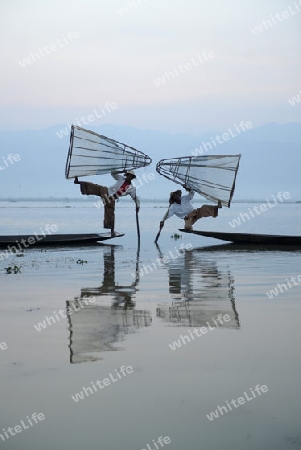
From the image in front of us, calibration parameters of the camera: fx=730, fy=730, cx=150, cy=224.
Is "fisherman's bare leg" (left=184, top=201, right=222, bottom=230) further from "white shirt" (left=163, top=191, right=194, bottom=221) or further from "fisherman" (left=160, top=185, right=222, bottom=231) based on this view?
"white shirt" (left=163, top=191, right=194, bottom=221)

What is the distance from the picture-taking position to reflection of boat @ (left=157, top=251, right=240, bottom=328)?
8094mm

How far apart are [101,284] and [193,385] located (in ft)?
20.1

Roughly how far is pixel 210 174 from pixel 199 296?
444 inches

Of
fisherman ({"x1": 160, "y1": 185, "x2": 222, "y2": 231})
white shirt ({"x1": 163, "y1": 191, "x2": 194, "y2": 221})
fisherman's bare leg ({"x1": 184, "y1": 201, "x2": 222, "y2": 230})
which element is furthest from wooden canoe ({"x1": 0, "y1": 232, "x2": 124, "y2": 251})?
fisherman's bare leg ({"x1": 184, "y1": 201, "x2": 222, "y2": 230})

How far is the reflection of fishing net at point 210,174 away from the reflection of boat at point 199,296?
5.96 m

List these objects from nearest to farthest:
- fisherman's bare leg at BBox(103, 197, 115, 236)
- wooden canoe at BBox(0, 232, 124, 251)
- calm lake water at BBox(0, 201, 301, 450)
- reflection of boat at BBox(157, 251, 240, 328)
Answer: calm lake water at BBox(0, 201, 301, 450) → reflection of boat at BBox(157, 251, 240, 328) → wooden canoe at BBox(0, 232, 124, 251) → fisherman's bare leg at BBox(103, 197, 115, 236)

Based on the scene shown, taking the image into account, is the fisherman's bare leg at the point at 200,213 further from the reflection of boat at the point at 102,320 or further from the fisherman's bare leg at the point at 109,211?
the reflection of boat at the point at 102,320

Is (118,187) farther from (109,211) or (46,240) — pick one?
(46,240)

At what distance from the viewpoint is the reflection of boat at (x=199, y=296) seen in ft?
26.6

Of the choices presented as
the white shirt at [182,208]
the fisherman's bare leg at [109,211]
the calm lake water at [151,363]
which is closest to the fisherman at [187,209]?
the white shirt at [182,208]

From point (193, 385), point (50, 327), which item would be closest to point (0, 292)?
point (50, 327)

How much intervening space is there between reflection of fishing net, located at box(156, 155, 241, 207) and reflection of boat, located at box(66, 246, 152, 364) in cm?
993

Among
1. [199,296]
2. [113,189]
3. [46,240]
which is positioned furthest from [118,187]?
[199,296]

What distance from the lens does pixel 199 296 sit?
32.7 feet
